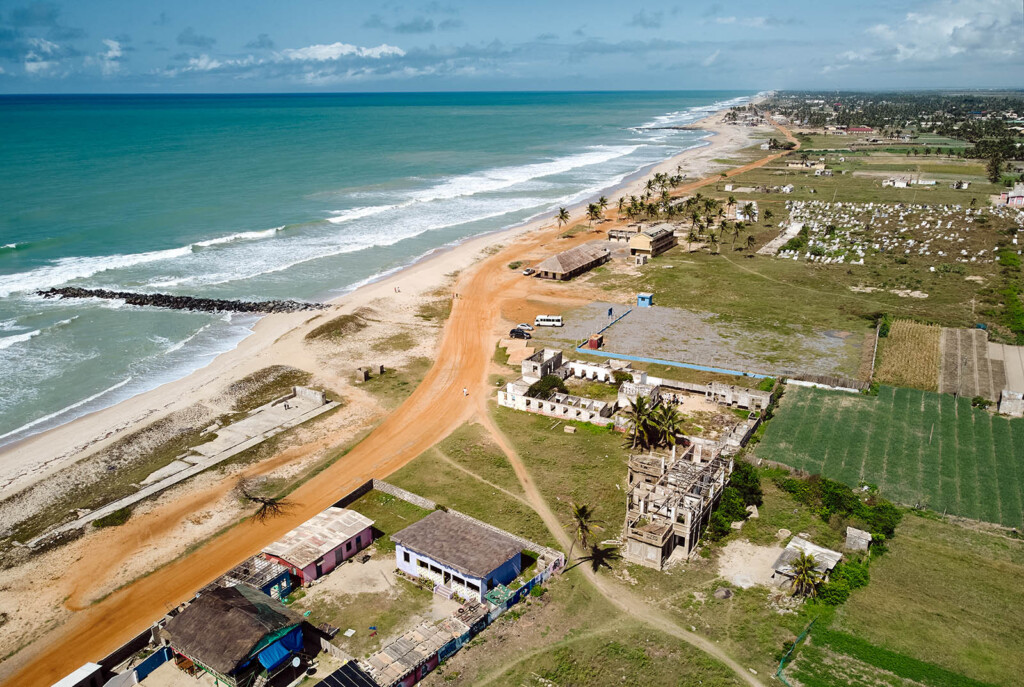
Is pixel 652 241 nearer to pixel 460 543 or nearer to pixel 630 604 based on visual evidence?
pixel 460 543

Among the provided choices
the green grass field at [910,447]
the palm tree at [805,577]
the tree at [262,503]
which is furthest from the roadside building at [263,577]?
the green grass field at [910,447]

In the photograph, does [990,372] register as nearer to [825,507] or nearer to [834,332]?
[834,332]

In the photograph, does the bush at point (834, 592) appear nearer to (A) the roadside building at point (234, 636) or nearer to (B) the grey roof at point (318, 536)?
(B) the grey roof at point (318, 536)

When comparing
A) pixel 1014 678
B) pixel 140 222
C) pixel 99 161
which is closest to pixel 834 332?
pixel 1014 678

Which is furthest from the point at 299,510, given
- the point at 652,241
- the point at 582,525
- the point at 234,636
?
the point at 652,241

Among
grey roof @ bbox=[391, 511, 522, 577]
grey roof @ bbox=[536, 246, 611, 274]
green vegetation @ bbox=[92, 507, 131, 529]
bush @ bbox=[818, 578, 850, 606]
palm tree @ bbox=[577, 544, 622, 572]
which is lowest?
green vegetation @ bbox=[92, 507, 131, 529]

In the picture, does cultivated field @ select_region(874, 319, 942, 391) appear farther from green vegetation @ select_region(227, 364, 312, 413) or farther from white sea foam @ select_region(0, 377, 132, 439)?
white sea foam @ select_region(0, 377, 132, 439)

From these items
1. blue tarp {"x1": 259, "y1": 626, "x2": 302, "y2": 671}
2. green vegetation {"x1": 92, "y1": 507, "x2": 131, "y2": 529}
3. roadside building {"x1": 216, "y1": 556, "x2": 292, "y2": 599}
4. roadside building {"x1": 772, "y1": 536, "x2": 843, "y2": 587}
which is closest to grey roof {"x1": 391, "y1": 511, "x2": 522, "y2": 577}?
roadside building {"x1": 216, "y1": 556, "x2": 292, "y2": 599}
